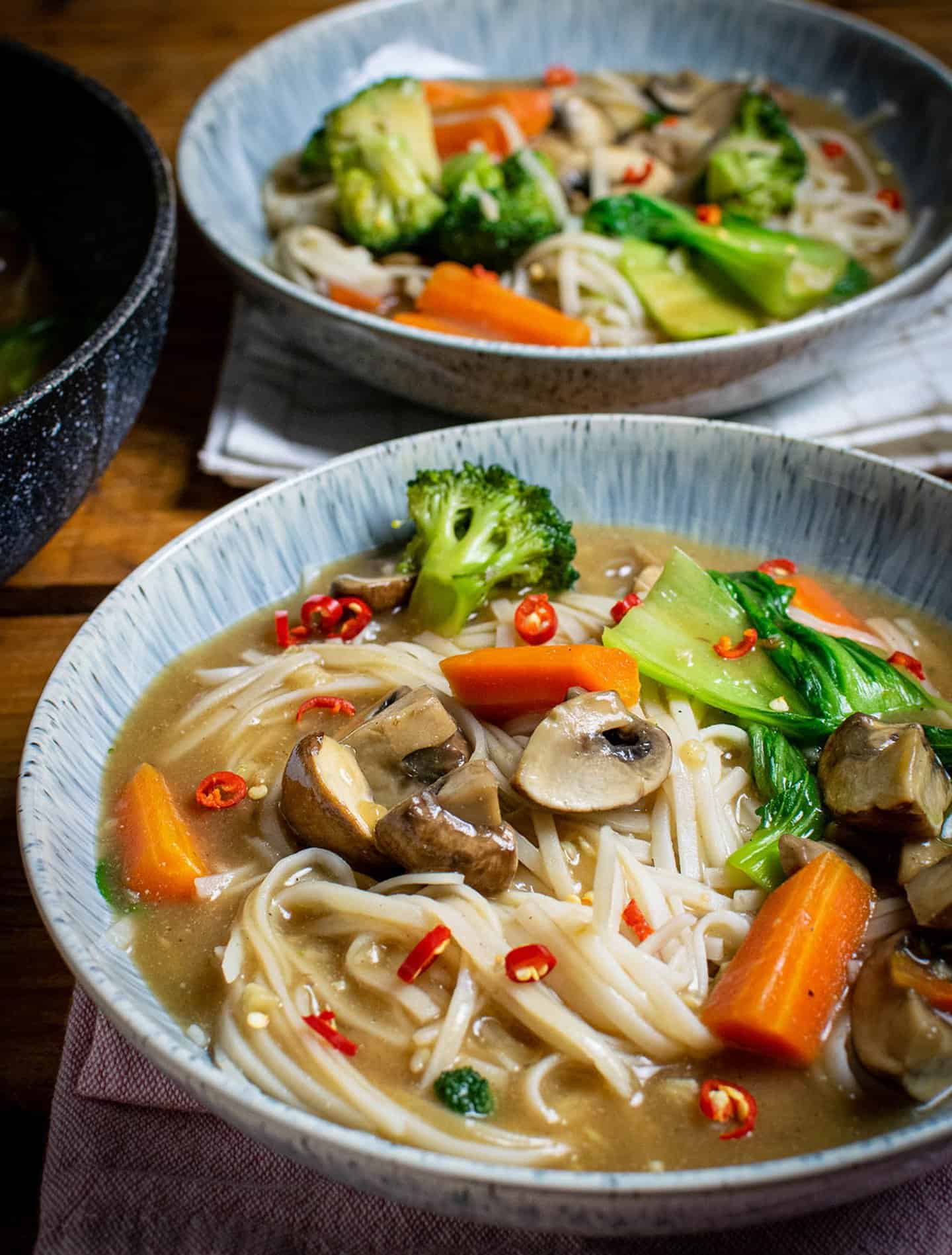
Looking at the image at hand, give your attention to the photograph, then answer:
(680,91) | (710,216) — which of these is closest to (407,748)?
(710,216)

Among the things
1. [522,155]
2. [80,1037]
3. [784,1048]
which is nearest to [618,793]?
[784,1048]

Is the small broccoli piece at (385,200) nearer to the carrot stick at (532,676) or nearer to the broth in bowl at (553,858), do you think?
the broth in bowl at (553,858)

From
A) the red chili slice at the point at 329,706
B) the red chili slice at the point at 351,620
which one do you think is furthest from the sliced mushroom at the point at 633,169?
the red chili slice at the point at 329,706

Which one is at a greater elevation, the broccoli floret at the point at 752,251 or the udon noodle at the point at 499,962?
the broccoli floret at the point at 752,251

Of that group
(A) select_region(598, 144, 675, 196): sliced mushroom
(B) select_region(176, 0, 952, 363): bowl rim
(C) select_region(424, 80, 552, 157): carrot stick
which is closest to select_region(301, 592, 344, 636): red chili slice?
(B) select_region(176, 0, 952, 363): bowl rim

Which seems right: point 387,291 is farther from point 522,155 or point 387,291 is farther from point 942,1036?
point 942,1036

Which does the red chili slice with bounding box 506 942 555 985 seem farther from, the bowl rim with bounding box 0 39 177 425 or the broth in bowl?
the bowl rim with bounding box 0 39 177 425

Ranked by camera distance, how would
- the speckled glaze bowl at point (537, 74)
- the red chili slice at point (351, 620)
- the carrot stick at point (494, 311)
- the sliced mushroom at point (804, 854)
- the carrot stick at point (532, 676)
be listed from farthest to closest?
the carrot stick at point (494, 311) < the speckled glaze bowl at point (537, 74) < the red chili slice at point (351, 620) < the carrot stick at point (532, 676) < the sliced mushroom at point (804, 854)
